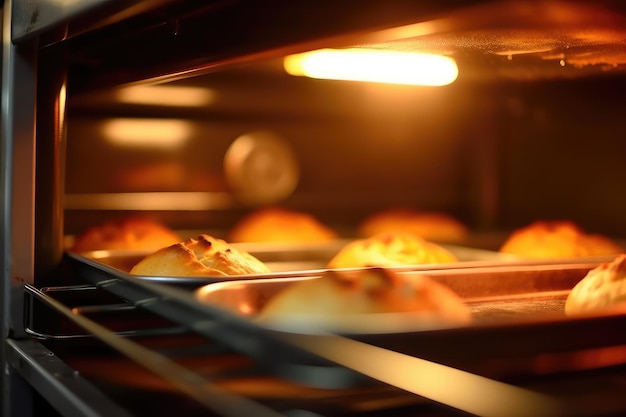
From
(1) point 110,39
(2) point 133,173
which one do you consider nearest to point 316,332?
(1) point 110,39

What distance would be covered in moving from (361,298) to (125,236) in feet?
3.06

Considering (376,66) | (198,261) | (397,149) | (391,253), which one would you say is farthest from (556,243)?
(198,261)

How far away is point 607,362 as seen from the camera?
0.76m

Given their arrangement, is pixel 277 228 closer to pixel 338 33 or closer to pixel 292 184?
pixel 292 184

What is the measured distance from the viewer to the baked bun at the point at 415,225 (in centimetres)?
210

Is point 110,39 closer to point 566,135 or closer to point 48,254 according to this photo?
point 48,254

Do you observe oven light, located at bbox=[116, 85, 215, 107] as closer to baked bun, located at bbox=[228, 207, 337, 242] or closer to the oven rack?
baked bun, located at bbox=[228, 207, 337, 242]

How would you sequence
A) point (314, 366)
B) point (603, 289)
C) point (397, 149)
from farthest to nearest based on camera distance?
point (397, 149) → point (603, 289) → point (314, 366)

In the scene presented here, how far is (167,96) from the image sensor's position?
192 cm

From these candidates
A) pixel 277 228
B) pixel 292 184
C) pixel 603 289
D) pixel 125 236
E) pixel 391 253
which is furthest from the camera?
pixel 292 184

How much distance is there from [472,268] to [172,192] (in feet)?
3.10

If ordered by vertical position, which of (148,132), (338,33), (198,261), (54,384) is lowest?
(54,384)

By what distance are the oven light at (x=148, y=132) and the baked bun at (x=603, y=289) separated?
1.14 m

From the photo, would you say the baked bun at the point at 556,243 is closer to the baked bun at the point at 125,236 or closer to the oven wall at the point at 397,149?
the oven wall at the point at 397,149
